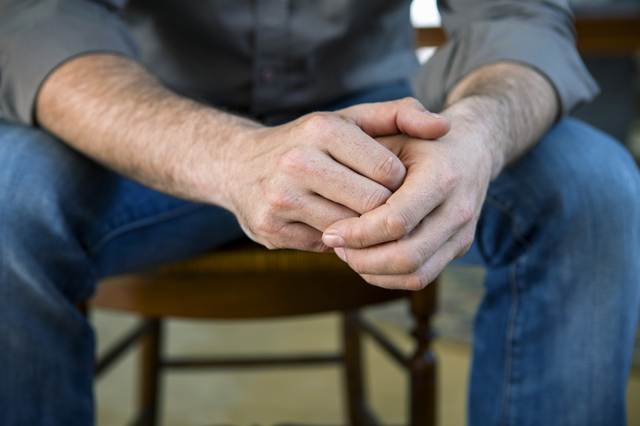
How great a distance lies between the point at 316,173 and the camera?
1.18 ft

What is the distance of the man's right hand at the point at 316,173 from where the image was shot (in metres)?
0.36

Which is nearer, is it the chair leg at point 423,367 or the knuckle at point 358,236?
the knuckle at point 358,236

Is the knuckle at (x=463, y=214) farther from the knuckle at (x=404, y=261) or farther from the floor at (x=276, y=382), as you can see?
the floor at (x=276, y=382)

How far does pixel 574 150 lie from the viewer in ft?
1.66

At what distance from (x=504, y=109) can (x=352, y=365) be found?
0.63 m

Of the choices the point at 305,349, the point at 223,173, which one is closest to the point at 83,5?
the point at 223,173

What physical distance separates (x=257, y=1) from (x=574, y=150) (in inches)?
15.8

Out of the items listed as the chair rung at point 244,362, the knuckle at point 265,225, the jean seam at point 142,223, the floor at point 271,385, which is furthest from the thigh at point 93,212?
the floor at point 271,385

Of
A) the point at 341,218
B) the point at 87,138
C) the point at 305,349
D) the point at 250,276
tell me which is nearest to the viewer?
the point at 341,218

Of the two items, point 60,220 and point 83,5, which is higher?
point 83,5

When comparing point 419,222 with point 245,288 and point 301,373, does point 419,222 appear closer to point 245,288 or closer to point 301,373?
point 245,288

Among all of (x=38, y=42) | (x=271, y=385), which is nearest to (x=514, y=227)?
(x=38, y=42)

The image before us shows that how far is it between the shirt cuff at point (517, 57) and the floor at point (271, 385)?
0.67m

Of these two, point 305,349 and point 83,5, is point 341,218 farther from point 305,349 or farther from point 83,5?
point 305,349
